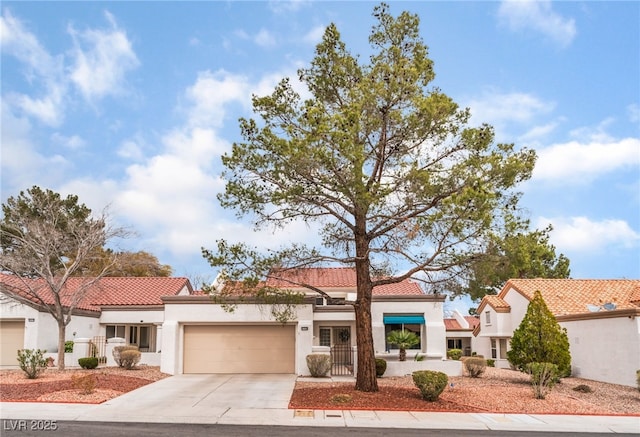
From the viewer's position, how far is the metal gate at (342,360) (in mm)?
27484

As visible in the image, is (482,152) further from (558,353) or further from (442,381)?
(558,353)

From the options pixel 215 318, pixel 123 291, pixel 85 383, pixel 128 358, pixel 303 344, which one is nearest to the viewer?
pixel 85 383

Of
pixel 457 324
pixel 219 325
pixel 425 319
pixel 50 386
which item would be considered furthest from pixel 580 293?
pixel 50 386

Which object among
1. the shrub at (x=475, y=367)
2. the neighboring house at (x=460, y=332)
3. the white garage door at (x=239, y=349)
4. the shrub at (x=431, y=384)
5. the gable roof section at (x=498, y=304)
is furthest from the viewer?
the neighboring house at (x=460, y=332)

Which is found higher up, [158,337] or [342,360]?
[158,337]

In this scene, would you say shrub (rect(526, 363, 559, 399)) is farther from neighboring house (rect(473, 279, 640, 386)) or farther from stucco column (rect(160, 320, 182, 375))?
stucco column (rect(160, 320, 182, 375))

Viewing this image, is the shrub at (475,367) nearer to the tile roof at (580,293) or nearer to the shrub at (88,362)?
the tile roof at (580,293)

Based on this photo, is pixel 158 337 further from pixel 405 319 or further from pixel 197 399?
pixel 197 399

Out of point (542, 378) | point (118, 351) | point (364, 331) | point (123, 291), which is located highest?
point (123, 291)

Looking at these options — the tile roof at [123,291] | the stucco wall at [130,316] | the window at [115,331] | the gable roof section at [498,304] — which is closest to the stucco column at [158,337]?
the stucco wall at [130,316]

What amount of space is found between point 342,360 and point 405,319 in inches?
154

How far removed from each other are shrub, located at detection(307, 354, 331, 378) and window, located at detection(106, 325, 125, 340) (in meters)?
15.7

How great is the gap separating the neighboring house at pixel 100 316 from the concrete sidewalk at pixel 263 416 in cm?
1302

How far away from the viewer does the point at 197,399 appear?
19297mm
